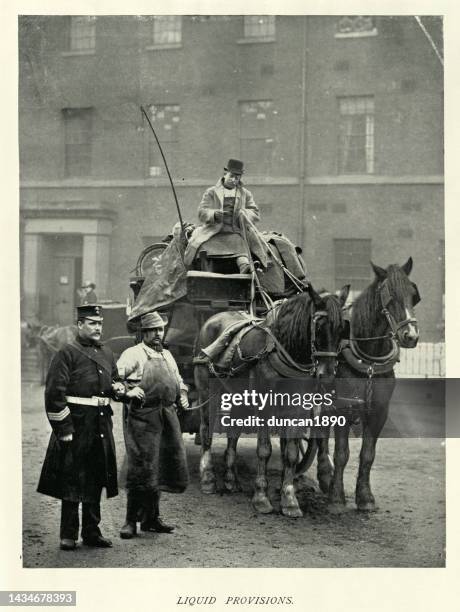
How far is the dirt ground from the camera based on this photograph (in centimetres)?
567

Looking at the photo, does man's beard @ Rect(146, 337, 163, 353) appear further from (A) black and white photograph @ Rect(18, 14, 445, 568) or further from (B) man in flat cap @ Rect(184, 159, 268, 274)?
(B) man in flat cap @ Rect(184, 159, 268, 274)

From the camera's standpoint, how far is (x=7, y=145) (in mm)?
6156

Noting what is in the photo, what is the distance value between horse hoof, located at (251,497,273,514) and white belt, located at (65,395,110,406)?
1.96m

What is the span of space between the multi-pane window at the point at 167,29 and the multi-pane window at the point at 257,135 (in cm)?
243

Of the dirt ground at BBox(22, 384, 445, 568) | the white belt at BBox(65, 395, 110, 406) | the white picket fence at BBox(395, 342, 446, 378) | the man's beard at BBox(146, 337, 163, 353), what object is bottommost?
the dirt ground at BBox(22, 384, 445, 568)

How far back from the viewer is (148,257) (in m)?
8.70

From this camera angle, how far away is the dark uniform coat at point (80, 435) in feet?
18.2

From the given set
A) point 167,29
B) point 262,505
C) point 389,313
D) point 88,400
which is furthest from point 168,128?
point 88,400

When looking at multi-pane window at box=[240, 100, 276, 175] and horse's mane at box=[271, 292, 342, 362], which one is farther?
multi-pane window at box=[240, 100, 276, 175]

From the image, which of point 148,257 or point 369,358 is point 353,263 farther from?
point 369,358

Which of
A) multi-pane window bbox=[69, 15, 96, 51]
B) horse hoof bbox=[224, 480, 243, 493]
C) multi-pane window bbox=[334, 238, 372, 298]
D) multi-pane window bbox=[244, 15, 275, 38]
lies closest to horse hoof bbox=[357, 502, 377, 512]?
horse hoof bbox=[224, 480, 243, 493]

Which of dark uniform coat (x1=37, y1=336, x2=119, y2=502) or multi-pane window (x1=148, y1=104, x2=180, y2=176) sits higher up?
multi-pane window (x1=148, y1=104, x2=180, y2=176)

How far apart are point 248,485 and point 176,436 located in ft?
6.78
